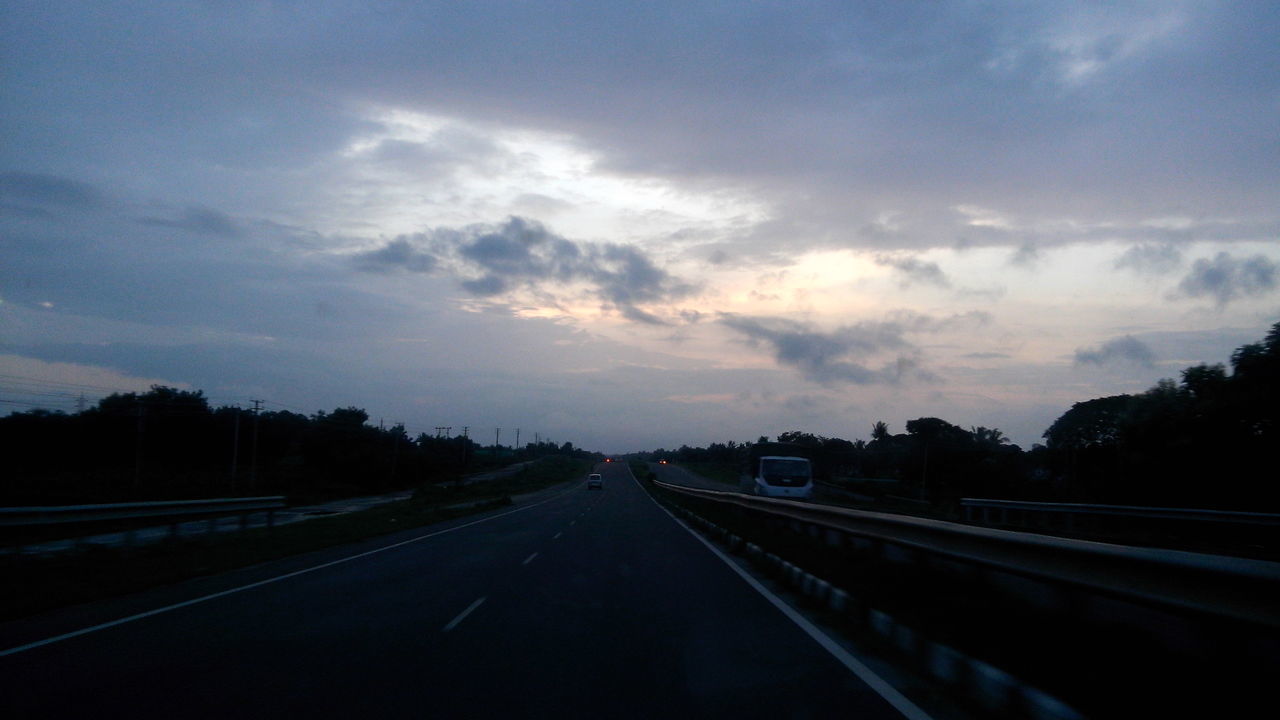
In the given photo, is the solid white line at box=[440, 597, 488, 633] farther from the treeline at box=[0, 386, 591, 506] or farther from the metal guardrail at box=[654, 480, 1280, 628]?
the treeline at box=[0, 386, 591, 506]

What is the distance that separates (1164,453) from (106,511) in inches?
1313

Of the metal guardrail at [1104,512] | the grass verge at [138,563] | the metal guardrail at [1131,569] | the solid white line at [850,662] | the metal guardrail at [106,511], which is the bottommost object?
the grass verge at [138,563]

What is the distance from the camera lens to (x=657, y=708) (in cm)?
739

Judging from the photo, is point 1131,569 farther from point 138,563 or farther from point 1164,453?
point 1164,453

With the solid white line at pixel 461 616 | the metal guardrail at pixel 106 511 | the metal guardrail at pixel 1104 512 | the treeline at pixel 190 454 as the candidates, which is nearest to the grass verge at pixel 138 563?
the metal guardrail at pixel 106 511

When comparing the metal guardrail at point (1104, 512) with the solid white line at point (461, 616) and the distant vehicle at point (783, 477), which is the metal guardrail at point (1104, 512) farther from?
the solid white line at point (461, 616)

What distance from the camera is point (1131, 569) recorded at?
25.3ft

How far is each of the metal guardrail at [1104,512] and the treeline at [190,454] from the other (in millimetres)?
42126

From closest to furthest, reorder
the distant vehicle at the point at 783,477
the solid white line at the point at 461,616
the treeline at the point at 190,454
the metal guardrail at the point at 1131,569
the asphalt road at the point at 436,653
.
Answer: the metal guardrail at the point at 1131,569 → the asphalt road at the point at 436,653 → the solid white line at the point at 461,616 → the distant vehicle at the point at 783,477 → the treeline at the point at 190,454

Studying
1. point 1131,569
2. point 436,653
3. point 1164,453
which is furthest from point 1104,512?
point 436,653

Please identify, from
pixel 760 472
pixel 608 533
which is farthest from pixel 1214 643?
pixel 760 472

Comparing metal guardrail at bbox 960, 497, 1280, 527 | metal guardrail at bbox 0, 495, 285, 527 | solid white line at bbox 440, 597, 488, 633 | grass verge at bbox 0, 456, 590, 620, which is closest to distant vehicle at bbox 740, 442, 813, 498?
metal guardrail at bbox 960, 497, 1280, 527

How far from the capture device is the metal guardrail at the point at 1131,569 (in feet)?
20.2

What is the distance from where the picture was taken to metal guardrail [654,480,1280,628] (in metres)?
6.17
